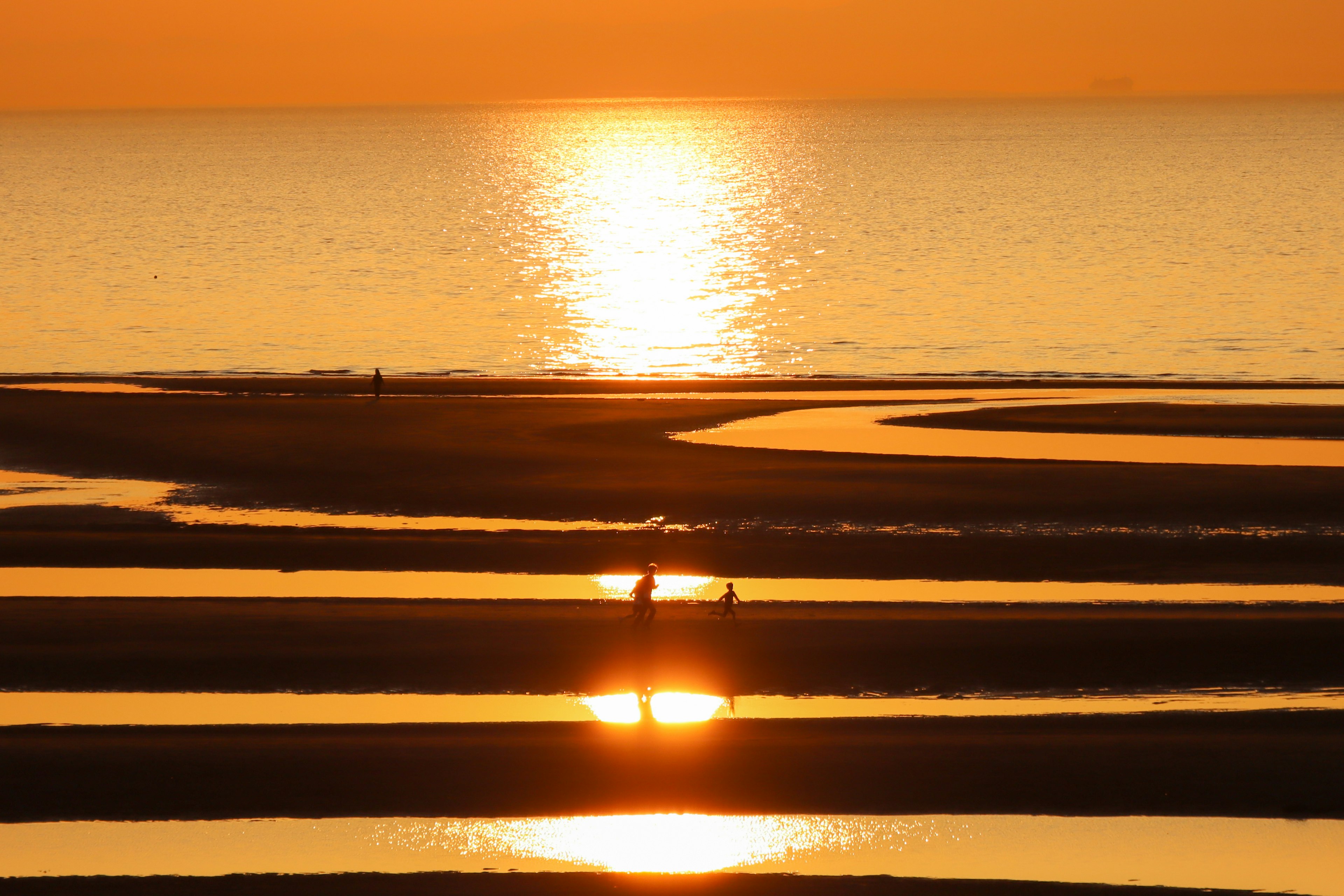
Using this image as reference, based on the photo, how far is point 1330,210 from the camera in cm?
12038

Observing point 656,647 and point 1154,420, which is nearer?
point 656,647

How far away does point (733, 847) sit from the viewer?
15.8 m

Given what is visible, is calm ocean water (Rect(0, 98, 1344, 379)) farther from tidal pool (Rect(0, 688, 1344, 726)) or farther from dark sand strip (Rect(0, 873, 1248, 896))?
dark sand strip (Rect(0, 873, 1248, 896))

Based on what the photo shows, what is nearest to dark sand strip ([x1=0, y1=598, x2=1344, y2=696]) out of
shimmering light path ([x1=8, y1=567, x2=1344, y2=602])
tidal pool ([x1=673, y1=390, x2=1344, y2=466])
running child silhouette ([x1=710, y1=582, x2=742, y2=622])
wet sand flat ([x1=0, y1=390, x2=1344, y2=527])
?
running child silhouette ([x1=710, y1=582, x2=742, y2=622])

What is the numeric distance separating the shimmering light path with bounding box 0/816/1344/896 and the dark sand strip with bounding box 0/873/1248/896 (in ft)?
0.47

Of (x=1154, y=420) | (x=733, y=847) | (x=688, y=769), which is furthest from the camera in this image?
(x=1154, y=420)

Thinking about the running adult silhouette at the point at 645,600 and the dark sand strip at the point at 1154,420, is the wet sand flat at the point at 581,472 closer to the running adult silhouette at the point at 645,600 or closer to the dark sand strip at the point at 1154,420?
the dark sand strip at the point at 1154,420

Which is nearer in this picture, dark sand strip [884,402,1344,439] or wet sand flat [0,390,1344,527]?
wet sand flat [0,390,1344,527]

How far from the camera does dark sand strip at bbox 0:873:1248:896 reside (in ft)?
48.1

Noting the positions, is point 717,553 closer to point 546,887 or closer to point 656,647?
point 656,647

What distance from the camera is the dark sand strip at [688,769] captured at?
Answer: 16656 millimetres

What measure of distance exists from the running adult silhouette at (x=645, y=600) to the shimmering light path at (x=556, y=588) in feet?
6.92

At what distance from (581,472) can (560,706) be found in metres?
15.2

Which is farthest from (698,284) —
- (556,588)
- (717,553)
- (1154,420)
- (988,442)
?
(556,588)
